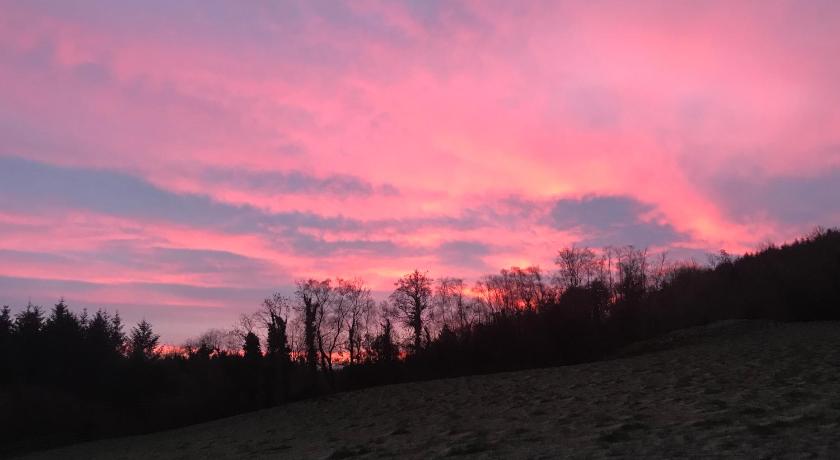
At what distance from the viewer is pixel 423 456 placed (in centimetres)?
1128

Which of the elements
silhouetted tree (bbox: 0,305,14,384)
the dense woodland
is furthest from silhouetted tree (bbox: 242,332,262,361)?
silhouetted tree (bbox: 0,305,14,384)

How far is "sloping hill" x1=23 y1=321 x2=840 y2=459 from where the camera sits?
952 centimetres

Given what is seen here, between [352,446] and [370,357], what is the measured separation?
115 feet

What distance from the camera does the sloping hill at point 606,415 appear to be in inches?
375

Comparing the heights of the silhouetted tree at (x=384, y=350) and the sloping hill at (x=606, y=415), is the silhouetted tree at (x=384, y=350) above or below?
above

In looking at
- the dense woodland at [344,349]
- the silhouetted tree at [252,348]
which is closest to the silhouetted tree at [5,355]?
the dense woodland at [344,349]

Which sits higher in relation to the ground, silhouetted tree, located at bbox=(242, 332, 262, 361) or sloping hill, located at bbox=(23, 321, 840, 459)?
silhouetted tree, located at bbox=(242, 332, 262, 361)

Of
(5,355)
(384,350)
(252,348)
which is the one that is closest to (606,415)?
(384,350)

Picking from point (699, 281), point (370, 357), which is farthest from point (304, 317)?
point (699, 281)

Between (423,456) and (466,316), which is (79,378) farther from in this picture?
(423,456)

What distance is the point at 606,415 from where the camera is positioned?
526 inches

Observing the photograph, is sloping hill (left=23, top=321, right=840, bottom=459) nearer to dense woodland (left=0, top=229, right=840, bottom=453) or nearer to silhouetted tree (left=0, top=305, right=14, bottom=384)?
dense woodland (left=0, top=229, right=840, bottom=453)

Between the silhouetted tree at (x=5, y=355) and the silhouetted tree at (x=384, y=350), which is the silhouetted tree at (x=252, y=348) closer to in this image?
the silhouetted tree at (x=384, y=350)

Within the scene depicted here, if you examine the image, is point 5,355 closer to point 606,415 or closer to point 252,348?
point 252,348
